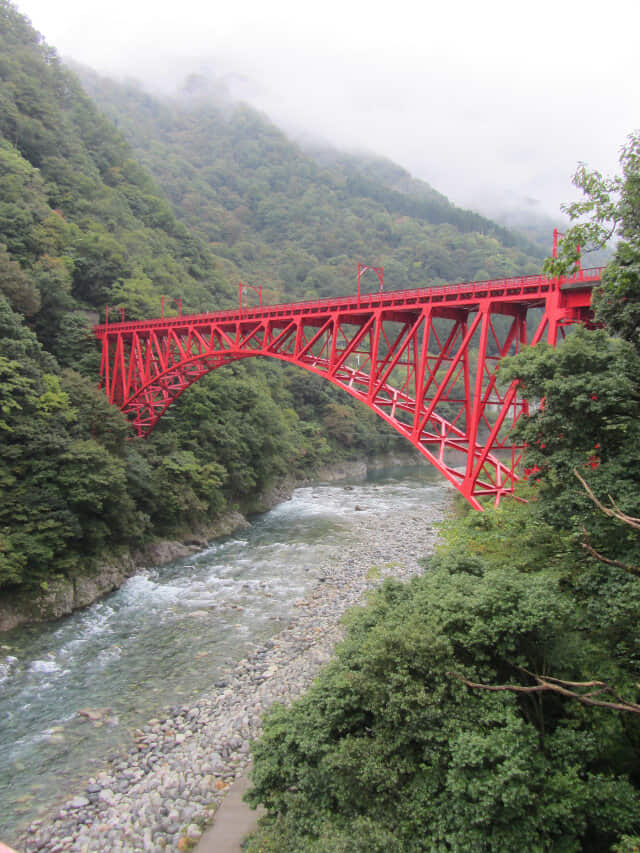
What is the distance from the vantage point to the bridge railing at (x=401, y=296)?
11414mm

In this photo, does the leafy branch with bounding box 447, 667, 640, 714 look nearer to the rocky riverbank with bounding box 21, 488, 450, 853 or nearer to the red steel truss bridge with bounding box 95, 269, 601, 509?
the red steel truss bridge with bounding box 95, 269, 601, 509

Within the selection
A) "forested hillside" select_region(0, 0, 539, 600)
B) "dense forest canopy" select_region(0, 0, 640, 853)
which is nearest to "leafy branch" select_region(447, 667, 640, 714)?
"dense forest canopy" select_region(0, 0, 640, 853)

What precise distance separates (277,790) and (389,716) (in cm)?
207

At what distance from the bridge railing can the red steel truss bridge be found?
0.03 metres

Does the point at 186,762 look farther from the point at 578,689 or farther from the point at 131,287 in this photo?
the point at 131,287

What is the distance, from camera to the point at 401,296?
14766mm

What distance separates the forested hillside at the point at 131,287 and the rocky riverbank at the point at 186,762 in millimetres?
6731

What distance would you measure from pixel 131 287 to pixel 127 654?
70.6 feet

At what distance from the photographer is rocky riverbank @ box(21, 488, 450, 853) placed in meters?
7.43

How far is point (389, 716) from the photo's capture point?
5.86m

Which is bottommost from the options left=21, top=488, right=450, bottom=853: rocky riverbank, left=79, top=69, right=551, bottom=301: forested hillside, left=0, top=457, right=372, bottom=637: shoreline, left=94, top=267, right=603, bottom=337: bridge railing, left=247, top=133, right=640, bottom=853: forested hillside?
left=0, top=457, right=372, bottom=637: shoreline

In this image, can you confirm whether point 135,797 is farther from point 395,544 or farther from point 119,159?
point 119,159

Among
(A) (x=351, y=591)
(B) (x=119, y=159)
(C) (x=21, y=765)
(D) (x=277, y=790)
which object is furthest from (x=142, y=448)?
(B) (x=119, y=159)

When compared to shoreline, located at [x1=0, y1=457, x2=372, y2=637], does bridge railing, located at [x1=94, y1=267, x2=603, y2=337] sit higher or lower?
higher
